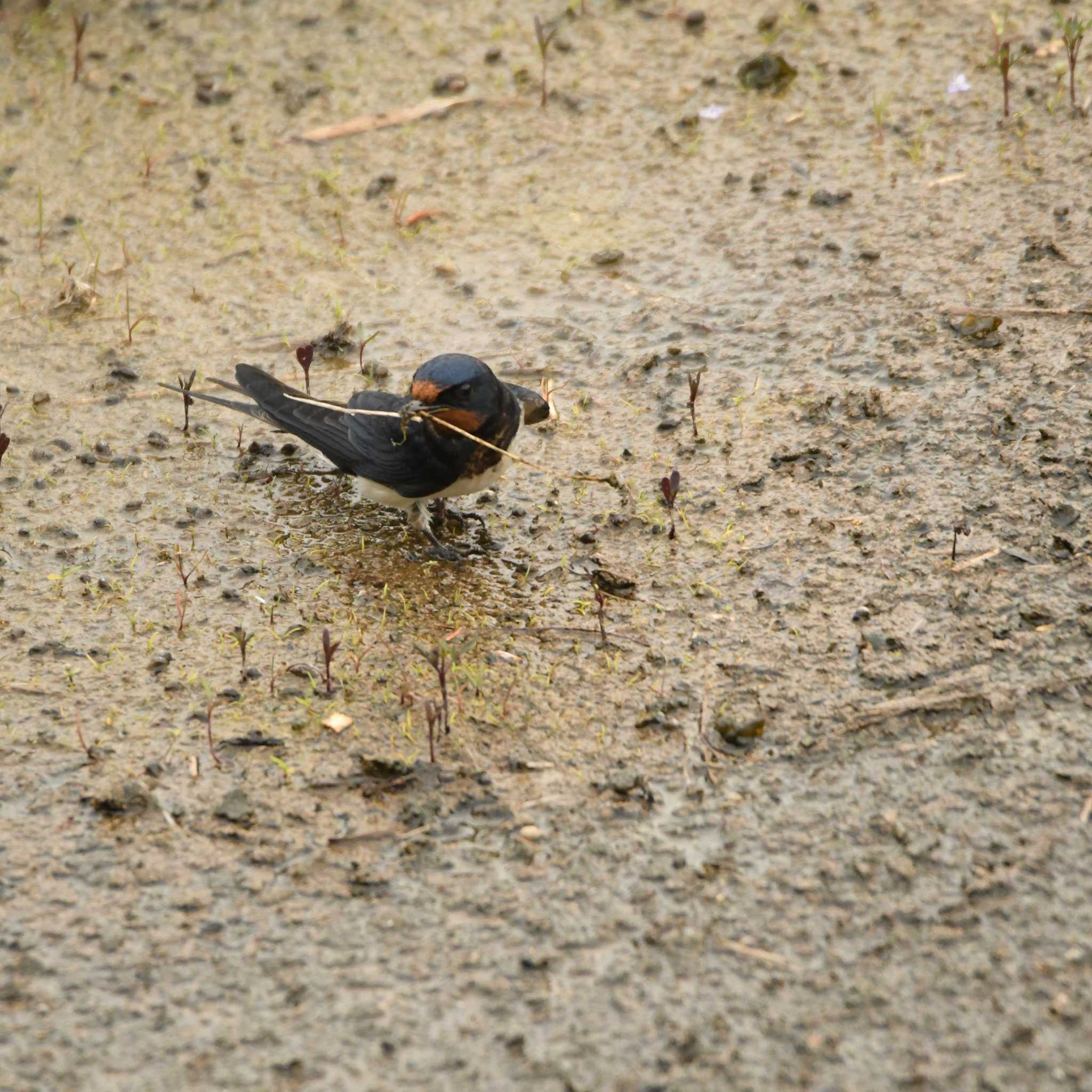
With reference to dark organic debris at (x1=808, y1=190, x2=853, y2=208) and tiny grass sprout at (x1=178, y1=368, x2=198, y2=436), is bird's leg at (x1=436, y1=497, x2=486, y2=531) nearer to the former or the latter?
tiny grass sprout at (x1=178, y1=368, x2=198, y2=436)

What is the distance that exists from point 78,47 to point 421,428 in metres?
3.49

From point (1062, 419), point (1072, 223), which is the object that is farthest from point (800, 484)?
point (1072, 223)

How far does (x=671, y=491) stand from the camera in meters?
4.03

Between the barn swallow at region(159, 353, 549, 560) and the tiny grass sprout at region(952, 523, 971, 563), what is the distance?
1.35 m

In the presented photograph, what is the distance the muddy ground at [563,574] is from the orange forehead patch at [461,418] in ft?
1.46

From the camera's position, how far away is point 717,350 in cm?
482

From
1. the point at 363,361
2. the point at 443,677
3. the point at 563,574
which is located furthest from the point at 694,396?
the point at 443,677

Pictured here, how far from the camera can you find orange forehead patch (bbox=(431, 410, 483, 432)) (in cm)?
394

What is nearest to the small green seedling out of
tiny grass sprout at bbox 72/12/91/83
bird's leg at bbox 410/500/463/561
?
bird's leg at bbox 410/500/463/561

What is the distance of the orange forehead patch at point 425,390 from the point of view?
12.8 feet

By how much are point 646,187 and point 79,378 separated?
245 centimetres

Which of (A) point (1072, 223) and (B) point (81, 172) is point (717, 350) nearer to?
(A) point (1072, 223)

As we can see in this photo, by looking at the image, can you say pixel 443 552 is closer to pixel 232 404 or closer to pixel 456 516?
pixel 456 516

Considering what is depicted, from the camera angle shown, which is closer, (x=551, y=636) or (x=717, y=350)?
(x=551, y=636)
